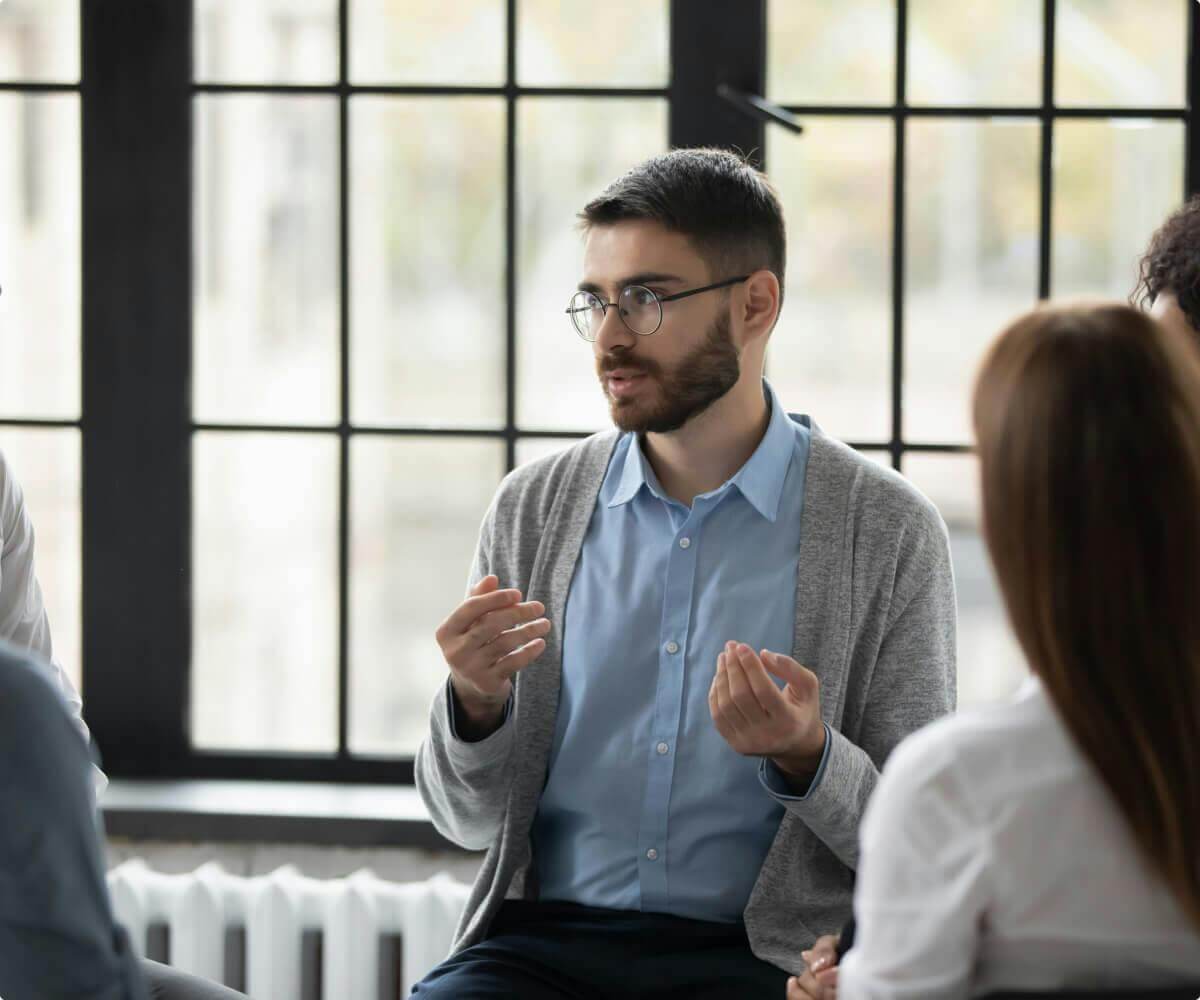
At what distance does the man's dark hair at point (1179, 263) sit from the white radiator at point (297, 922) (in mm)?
1435

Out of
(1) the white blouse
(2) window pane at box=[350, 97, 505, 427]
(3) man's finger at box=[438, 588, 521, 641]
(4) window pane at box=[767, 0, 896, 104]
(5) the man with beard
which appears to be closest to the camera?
(1) the white blouse

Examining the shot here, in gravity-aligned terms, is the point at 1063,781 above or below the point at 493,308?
below

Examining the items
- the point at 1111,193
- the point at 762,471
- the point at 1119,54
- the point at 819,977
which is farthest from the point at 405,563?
the point at 1119,54

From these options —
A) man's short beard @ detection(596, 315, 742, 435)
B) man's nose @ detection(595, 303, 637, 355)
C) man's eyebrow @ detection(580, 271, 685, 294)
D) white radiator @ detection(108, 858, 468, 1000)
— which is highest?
man's eyebrow @ detection(580, 271, 685, 294)

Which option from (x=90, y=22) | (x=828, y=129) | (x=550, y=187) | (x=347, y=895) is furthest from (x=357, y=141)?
(x=347, y=895)

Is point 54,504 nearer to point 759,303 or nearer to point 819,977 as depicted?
point 759,303

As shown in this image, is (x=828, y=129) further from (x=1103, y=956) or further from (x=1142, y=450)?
(x=1103, y=956)

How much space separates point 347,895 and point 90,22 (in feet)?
5.31

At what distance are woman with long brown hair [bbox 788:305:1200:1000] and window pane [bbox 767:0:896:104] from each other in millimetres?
1493

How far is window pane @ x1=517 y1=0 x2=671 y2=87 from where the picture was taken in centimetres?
241

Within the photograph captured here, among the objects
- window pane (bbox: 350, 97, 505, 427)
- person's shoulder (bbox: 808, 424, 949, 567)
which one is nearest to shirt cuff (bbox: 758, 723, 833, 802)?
person's shoulder (bbox: 808, 424, 949, 567)

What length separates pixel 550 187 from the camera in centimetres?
245

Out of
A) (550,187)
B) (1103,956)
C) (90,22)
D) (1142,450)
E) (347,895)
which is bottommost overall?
(347,895)

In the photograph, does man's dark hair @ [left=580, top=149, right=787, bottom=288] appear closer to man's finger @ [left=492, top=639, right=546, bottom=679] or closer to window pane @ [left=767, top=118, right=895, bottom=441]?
window pane @ [left=767, top=118, right=895, bottom=441]
